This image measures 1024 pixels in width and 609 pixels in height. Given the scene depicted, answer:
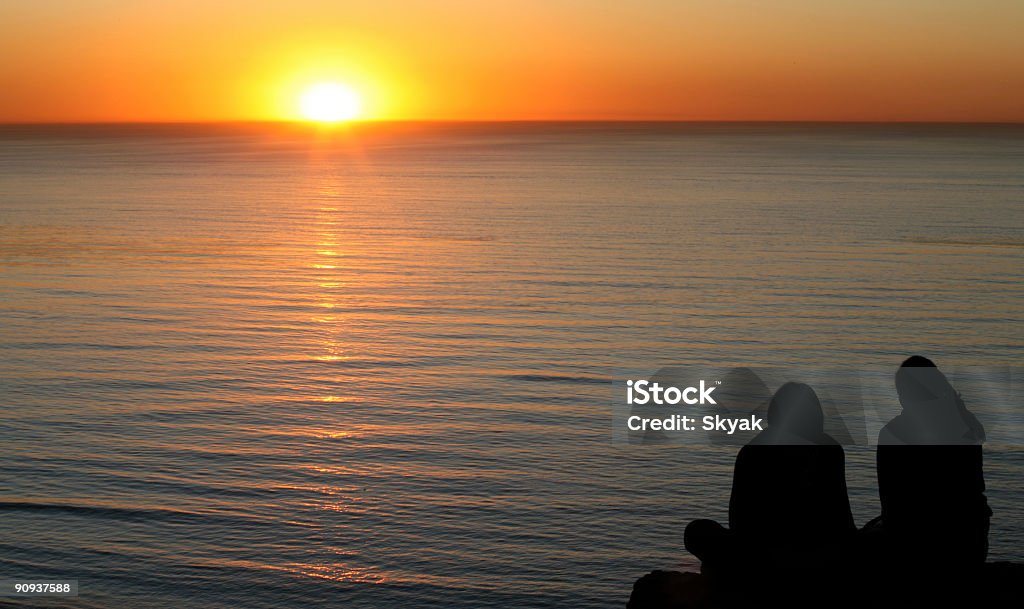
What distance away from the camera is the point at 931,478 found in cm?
771

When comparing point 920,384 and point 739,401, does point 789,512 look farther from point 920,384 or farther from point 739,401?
point 739,401

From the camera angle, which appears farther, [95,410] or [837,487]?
[95,410]

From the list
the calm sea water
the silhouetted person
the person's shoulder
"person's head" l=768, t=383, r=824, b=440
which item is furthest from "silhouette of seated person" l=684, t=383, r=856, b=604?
the silhouetted person

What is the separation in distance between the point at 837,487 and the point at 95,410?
1231 cm

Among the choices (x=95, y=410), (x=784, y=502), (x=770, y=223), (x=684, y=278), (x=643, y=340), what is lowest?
(x=784, y=502)

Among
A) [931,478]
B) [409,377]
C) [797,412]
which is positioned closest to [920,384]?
[931,478]

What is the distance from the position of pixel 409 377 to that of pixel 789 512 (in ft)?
39.1

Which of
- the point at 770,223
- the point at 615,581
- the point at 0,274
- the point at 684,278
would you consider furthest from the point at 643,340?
the point at 770,223

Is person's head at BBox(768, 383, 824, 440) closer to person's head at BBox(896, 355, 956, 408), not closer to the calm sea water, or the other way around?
person's head at BBox(896, 355, 956, 408)

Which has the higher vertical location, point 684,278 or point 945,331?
point 684,278

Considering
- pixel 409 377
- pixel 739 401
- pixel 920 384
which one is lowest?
pixel 920 384

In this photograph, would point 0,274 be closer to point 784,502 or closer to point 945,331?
point 945,331

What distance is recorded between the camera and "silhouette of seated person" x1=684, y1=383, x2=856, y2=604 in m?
7.56

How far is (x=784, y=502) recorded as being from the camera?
305 inches
